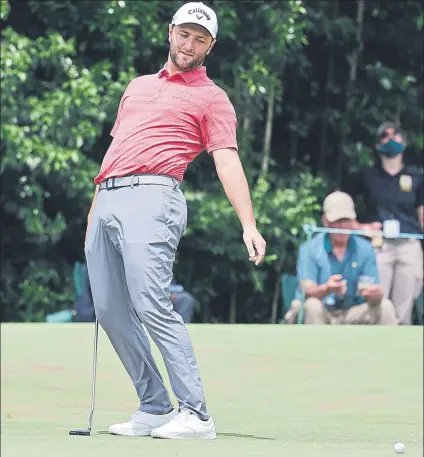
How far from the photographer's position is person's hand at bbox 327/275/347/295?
1038cm

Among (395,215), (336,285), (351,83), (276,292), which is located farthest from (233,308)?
(336,285)

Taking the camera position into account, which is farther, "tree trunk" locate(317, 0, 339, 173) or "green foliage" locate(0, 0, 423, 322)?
"tree trunk" locate(317, 0, 339, 173)

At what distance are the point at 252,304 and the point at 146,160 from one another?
28.1 feet

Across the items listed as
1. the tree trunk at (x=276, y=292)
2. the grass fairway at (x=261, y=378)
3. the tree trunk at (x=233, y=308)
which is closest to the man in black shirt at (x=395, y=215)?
the grass fairway at (x=261, y=378)

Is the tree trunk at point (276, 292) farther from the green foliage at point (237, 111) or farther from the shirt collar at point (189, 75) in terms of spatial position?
the shirt collar at point (189, 75)

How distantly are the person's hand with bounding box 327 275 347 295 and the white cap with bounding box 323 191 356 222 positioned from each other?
0.61m

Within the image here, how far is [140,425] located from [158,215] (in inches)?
29.7

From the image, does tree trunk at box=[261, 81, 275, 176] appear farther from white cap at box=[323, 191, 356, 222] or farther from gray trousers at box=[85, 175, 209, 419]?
gray trousers at box=[85, 175, 209, 419]

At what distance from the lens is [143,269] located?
5.38 m

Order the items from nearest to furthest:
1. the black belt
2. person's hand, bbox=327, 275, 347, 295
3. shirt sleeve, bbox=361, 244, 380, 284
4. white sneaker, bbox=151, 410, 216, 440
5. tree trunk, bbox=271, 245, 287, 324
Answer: white sneaker, bbox=151, 410, 216, 440 → the black belt → person's hand, bbox=327, 275, 347, 295 → shirt sleeve, bbox=361, 244, 380, 284 → tree trunk, bbox=271, 245, 287, 324

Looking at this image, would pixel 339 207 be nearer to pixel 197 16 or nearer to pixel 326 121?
pixel 326 121

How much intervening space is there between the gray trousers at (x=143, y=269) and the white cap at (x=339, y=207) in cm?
544

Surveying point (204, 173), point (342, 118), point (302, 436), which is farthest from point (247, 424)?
point (342, 118)

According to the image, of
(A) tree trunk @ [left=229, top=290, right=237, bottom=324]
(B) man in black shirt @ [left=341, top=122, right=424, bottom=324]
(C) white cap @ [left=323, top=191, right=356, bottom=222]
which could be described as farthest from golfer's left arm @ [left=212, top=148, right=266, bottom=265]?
(A) tree trunk @ [left=229, top=290, right=237, bottom=324]
